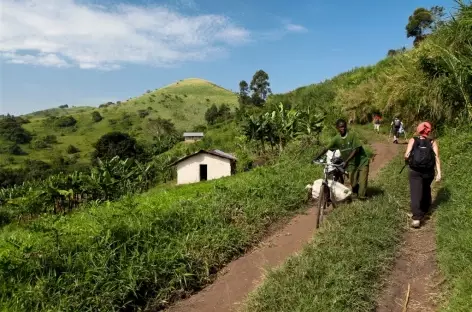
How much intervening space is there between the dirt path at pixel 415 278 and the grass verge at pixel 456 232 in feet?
0.53

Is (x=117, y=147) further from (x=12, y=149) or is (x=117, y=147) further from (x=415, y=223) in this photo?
(x=415, y=223)

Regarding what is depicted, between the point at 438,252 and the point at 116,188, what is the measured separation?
88.2 ft

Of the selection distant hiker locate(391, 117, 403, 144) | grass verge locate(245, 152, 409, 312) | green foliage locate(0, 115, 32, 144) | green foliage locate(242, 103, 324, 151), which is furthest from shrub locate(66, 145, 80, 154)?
grass verge locate(245, 152, 409, 312)

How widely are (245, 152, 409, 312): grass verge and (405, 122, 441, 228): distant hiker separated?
13.3 inches

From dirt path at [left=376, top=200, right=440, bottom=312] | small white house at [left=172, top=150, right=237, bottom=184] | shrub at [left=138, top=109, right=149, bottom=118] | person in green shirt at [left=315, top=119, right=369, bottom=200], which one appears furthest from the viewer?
shrub at [left=138, top=109, right=149, bottom=118]

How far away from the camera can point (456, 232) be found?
5.30 meters

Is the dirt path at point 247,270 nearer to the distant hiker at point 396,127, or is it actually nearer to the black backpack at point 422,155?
the black backpack at point 422,155

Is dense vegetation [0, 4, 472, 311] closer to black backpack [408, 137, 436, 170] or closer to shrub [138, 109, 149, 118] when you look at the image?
black backpack [408, 137, 436, 170]

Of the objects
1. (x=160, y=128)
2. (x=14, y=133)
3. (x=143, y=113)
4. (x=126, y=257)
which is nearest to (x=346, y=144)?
(x=126, y=257)

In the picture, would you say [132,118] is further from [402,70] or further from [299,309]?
[299,309]

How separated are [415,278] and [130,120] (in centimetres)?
10376

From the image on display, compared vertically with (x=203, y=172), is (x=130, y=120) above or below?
above

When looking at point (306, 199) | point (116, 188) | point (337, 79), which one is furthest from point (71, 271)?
point (337, 79)

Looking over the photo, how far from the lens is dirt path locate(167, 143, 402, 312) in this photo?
474 centimetres
